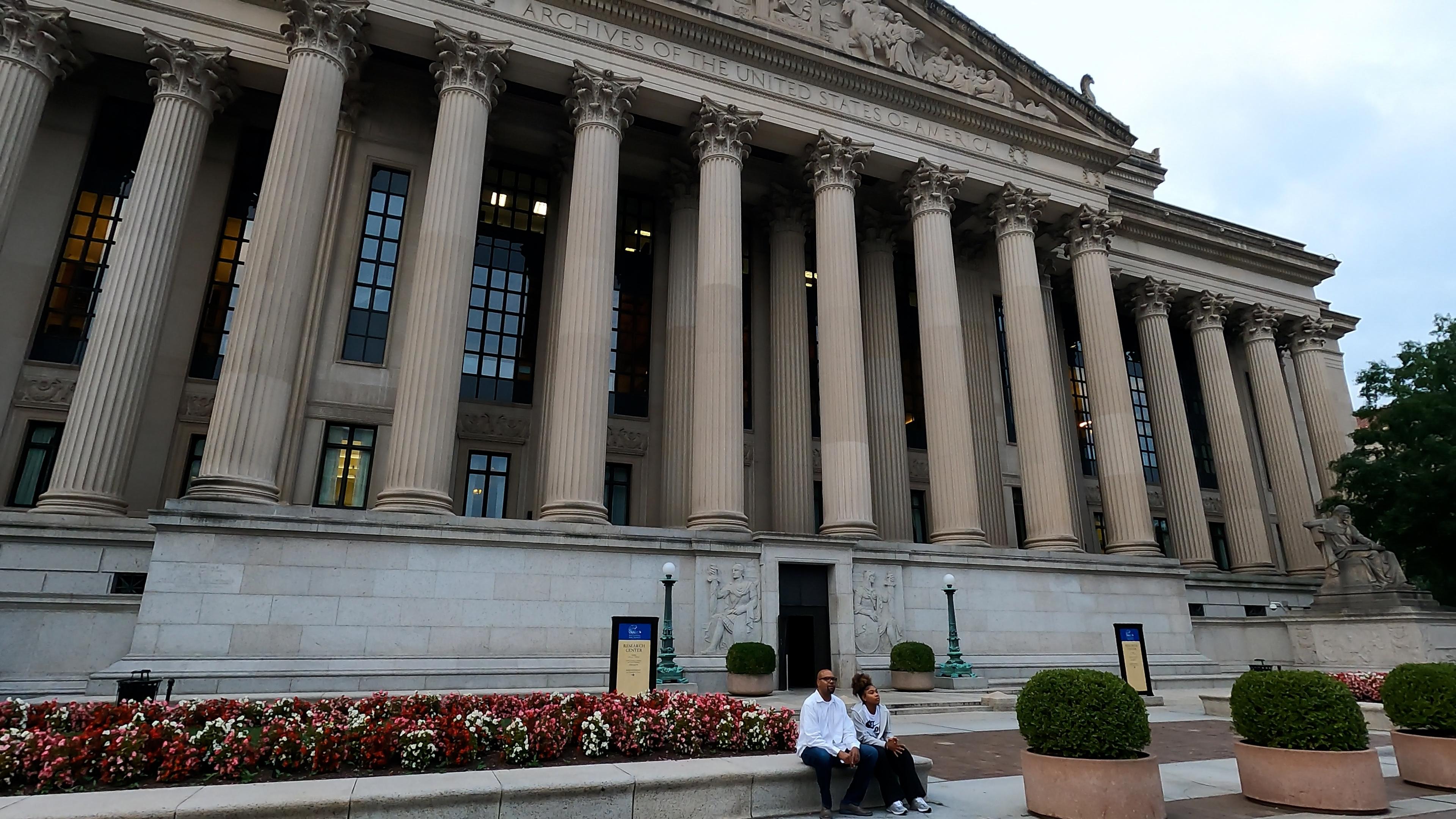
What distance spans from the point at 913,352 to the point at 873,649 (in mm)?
15513

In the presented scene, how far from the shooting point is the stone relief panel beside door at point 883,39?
28.6 metres

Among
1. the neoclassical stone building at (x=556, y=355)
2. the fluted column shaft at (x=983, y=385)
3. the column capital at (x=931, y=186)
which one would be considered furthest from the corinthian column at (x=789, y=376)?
the fluted column shaft at (x=983, y=385)

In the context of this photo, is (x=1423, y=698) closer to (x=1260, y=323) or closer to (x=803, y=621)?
(x=803, y=621)

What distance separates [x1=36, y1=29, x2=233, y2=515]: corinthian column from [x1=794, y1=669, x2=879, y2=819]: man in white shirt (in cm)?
1999

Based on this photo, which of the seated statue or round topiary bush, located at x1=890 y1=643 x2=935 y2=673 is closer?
round topiary bush, located at x1=890 y1=643 x2=935 y2=673

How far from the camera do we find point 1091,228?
32.1 meters

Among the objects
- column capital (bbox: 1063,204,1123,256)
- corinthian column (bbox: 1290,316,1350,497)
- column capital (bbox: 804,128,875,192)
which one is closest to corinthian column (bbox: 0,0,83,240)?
column capital (bbox: 804,128,875,192)

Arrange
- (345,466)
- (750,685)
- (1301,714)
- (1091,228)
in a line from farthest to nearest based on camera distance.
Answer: (1091,228) → (345,466) → (750,685) → (1301,714)

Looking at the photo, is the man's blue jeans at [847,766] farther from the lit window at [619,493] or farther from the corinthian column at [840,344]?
the lit window at [619,493]

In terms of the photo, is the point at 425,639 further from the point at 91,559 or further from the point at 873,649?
the point at 873,649

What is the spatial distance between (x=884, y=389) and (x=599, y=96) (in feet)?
49.1

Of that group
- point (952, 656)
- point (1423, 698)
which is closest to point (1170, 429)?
point (952, 656)

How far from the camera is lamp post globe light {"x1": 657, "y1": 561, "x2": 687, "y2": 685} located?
18.3 metres

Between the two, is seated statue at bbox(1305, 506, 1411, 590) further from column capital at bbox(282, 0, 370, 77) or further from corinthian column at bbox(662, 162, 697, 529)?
column capital at bbox(282, 0, 370, 77)
